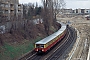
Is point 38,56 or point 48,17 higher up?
point 48,17

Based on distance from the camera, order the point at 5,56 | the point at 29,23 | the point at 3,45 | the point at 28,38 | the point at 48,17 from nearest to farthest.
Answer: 1. the point at 5,56
2. the point at 3,45
3. the point at 28,38
4. the point at 29,23
5. the point at 48,17

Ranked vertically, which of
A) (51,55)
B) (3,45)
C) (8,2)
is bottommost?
(51,55)

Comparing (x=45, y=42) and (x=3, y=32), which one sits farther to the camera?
(x=3, y=32)

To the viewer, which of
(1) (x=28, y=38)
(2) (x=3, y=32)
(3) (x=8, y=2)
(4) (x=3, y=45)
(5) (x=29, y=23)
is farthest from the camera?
(3) (x=8, y=2)

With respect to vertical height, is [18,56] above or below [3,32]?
below

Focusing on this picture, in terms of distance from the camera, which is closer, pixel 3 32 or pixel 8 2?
pixel 3 32

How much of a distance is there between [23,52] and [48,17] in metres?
18.3

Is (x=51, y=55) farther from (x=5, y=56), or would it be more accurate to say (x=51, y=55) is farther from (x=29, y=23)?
(x=29, y=23)

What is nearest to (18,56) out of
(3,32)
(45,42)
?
(45,42)

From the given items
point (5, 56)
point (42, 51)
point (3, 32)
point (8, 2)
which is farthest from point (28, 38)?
point (8, 2)

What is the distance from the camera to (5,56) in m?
28.2

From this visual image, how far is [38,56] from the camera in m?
31.6

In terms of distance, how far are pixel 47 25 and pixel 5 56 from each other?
73.8 feet

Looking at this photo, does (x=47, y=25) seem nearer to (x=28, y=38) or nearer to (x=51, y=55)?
(x=28, y=38)
